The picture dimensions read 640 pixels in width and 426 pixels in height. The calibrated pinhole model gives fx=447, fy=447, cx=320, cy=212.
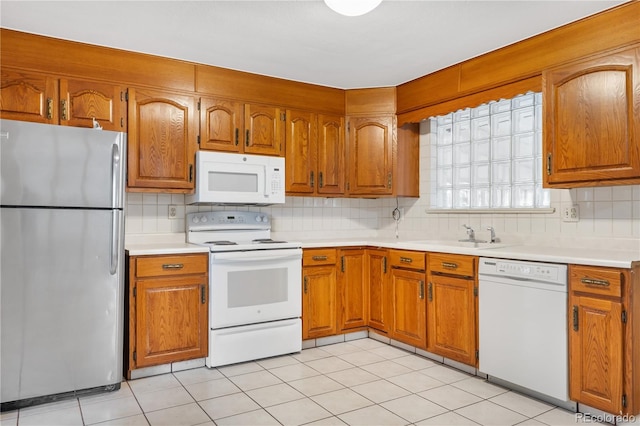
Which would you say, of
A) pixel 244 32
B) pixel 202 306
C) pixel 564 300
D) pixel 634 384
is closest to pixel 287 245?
pixel 202 306

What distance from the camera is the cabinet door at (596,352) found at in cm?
222

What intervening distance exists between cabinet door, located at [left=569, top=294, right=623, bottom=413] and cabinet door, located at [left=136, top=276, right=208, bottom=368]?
90.8 inches

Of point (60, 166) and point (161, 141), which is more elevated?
point (161, 141)

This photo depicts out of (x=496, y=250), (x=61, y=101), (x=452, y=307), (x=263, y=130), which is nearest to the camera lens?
(x=496, y=250)

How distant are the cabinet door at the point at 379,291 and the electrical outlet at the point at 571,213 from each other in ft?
4.37

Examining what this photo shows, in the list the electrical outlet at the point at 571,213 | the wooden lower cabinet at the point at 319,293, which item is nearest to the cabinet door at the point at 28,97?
the wooden lower cabinet at the point at 319,293

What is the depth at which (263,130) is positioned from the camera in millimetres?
3711

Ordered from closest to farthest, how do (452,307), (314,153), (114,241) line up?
(114,241) → (452,307) → (314,153)

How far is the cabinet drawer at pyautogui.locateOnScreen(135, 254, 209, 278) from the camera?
9.68 ft

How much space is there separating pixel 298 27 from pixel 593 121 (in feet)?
6.01

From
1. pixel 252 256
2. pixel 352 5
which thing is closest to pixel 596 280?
pixel 352 5

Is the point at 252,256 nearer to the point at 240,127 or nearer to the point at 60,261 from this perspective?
the point at 240,127

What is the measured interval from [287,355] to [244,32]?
2.35 meters

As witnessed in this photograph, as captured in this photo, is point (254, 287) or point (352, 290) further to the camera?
point (352, 290)
